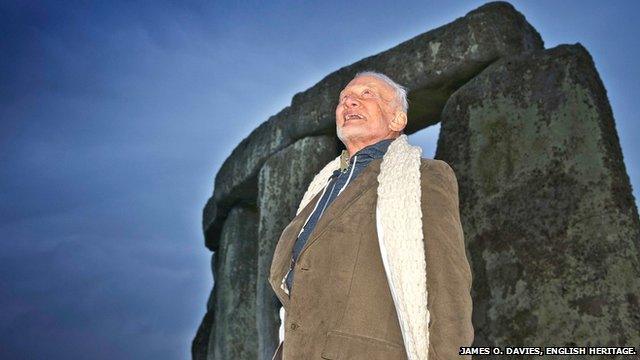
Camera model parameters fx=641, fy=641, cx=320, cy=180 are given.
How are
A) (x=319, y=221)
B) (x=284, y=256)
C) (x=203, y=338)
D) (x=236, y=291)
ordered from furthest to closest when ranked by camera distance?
(x=203, y=338) < (x=236, y=291) < (x=284, y=256) < (x=319, y=221)

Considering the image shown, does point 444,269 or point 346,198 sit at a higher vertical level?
point 346,198

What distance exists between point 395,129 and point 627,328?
3.87ft

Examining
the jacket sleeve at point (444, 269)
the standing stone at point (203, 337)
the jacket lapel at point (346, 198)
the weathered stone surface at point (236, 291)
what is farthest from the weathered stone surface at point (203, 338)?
the jacket sleeve at point (444, 269)

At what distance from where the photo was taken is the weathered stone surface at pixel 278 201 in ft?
13.1

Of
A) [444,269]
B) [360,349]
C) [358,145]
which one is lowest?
[360,349]

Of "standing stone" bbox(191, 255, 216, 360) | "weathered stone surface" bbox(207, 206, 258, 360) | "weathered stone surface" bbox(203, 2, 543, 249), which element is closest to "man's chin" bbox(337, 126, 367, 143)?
"weathered stone surface" bbox(203, 2, 543, 249)

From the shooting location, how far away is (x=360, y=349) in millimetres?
1443

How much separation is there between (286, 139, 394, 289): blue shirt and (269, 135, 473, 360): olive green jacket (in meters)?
0.10

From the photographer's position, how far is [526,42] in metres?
3.47

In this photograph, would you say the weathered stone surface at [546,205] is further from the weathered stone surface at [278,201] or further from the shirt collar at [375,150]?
the shirt collar at [375,150]

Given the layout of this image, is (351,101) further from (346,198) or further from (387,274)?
(387,274)

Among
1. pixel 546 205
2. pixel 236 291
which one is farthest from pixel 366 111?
pixel 236 291

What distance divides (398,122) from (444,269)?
640 millimetres

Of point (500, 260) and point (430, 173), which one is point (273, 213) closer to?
point (500, 260)
